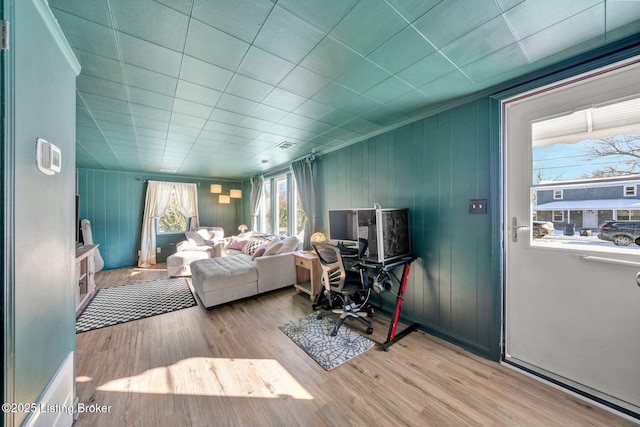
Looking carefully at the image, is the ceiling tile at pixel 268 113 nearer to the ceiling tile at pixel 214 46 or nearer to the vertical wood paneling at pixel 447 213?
the ceiling tile at pixel 214 46

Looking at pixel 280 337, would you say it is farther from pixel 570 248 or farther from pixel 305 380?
pixel 570 248

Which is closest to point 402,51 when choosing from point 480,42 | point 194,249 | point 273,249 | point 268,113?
point 480,42

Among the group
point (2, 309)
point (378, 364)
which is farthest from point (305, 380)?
point (2, 309)

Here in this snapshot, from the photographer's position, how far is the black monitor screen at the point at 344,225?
3.05 m

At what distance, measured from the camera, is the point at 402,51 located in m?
1.49

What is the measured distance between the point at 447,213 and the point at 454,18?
1620 mm

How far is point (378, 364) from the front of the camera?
192cm

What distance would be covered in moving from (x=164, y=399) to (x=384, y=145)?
3209 millimetres

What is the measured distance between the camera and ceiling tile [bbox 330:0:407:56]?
1.19 meters

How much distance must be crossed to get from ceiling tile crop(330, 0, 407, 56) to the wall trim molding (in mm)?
1435

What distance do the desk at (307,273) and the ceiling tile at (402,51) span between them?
256 cm

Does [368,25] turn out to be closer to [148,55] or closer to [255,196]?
[148,55]

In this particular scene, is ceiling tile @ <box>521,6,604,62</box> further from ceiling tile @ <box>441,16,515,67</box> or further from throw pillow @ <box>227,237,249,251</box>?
throw pillow @ <box>227,237,249,251</box>

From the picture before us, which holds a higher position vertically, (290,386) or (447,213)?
(447,213)
